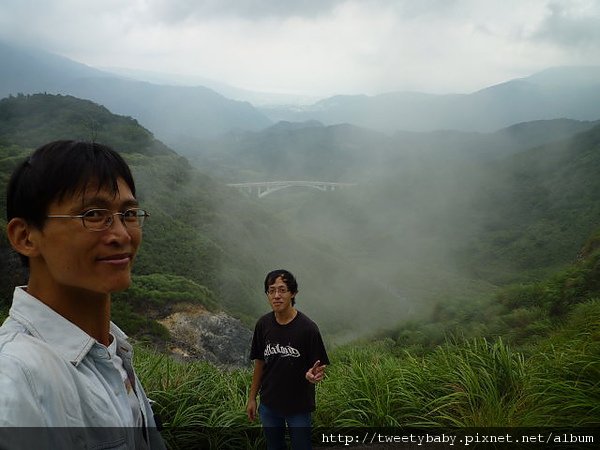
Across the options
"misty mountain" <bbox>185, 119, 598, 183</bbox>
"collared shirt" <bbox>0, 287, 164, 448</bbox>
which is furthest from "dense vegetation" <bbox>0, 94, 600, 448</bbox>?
"collared shirt" <bbox>0, 287, 164, 448</bbox>

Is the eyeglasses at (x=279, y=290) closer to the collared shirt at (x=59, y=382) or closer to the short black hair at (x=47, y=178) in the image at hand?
the collared shirt at (x=59, y=382)

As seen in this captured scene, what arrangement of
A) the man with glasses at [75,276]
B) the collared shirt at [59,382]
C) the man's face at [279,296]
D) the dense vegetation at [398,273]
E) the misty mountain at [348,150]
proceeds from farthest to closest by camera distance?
1. the misty mountain at [348,150]
2. the dense vegetation at [398,273]
3. the man's face at [279,296]
4. the man with glasses at [75,276]
5. the collared shirt at [59,382]

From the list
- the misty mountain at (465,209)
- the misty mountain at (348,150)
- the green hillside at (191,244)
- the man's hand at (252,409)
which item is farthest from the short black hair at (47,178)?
the misty mountain at (348,150)

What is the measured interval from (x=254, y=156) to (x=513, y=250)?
119m

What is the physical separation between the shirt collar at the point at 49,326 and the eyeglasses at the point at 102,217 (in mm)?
243

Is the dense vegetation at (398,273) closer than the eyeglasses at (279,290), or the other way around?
the eyeglasses at (279,290)

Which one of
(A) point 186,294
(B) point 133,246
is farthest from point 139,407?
(A) point 186,294

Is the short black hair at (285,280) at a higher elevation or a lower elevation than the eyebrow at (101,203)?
lower

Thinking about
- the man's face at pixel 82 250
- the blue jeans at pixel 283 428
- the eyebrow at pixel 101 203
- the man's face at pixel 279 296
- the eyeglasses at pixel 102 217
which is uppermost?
the eyebrow at pixel 101 203

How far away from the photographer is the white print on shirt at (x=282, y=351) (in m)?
3.06

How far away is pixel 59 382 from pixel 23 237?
1.51 ft

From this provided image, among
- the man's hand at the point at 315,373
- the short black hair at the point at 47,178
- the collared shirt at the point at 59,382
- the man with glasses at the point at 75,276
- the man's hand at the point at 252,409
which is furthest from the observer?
the man's hand at the point at 252,409

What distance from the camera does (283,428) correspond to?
123 inches

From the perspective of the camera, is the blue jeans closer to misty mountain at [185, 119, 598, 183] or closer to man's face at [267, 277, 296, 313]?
man's face at [267, 277, 296, 313]
